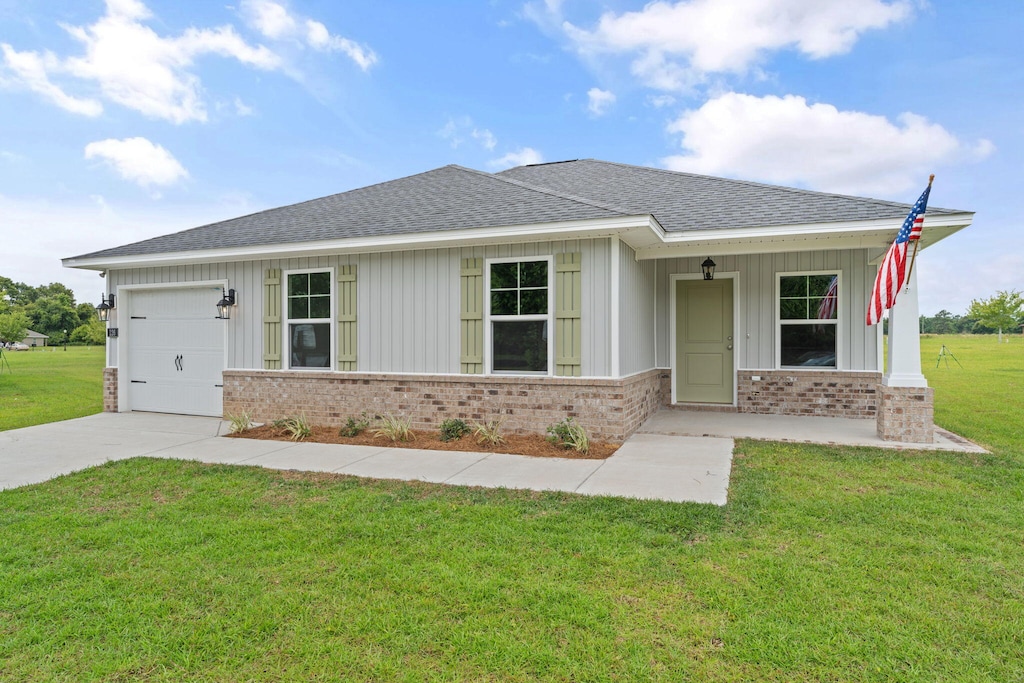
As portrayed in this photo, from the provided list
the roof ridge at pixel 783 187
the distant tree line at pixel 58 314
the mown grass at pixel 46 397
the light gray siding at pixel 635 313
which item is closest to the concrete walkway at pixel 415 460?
the light gray siding at pixel 635 313

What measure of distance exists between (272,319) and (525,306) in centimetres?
408

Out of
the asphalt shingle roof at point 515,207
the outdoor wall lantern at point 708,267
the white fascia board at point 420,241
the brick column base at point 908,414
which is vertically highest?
the asphalt shingle roof at point 515,207

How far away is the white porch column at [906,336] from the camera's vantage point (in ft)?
21.3

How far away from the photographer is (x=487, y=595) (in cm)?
284

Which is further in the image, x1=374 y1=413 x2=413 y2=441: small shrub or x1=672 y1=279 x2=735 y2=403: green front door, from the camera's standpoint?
x1=672 y1=279 x2=735 y2=403: green front door

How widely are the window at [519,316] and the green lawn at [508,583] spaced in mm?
2622

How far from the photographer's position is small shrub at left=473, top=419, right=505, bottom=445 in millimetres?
6709

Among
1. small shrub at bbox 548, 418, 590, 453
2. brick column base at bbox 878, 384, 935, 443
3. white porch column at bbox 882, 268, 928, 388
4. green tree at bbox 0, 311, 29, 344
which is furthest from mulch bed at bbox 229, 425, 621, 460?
green tree at bbox 0, 311, 29, 344

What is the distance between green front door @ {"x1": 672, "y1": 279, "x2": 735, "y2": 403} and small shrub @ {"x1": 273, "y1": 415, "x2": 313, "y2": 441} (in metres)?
6.03

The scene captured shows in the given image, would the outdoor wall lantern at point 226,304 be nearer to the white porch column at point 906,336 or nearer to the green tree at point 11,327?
the white porch column at point 906,336

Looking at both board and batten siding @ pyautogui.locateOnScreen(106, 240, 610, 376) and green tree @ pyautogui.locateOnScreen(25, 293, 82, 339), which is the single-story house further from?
green tree @ pyautogui.locateOnScreen(25, 293, 82, 339)

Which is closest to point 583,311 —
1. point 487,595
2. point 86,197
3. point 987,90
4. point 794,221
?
point 794,221

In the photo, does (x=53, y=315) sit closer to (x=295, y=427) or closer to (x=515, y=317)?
(x=295, y=427)

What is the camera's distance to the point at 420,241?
718 cm
